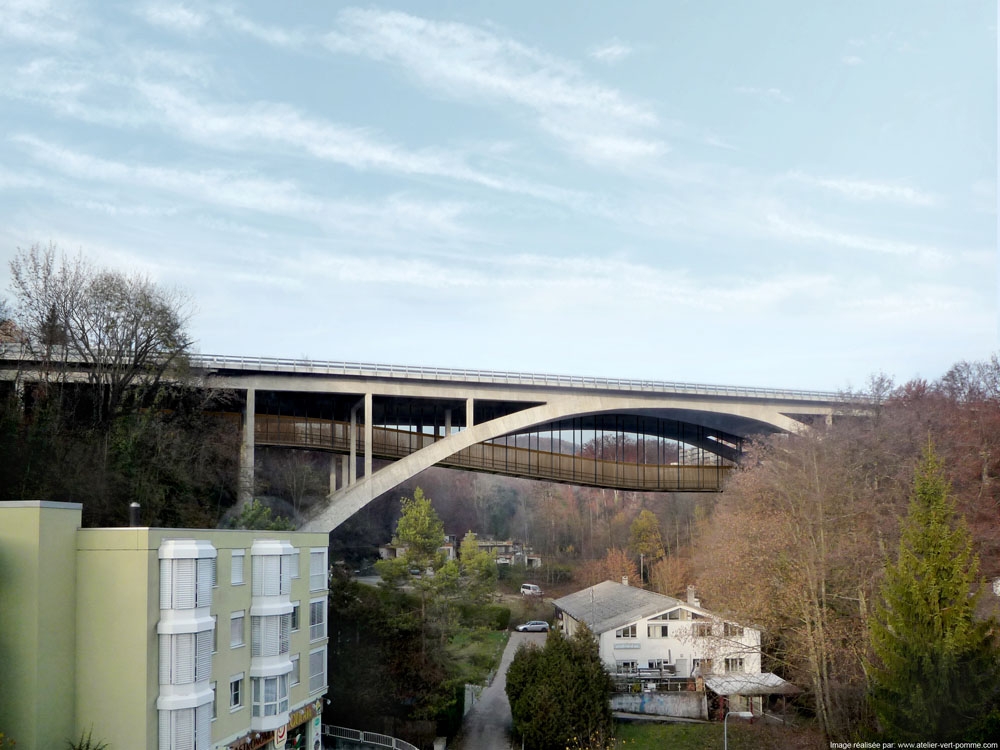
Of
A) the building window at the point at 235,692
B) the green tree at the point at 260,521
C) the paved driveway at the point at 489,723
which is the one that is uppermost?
the green tree at the point at 260,521

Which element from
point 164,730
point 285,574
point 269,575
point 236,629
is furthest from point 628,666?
point 164,730

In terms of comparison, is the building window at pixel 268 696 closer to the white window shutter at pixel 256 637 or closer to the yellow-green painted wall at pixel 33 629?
the white window shutter at pixel 256 637

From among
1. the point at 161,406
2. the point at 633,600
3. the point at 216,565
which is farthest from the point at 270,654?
the point at 633,600

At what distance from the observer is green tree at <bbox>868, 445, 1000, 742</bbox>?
19.5m

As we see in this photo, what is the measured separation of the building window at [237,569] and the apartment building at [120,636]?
0.06 m

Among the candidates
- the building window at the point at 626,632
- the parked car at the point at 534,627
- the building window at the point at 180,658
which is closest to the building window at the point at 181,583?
the building window at the point at 180,658

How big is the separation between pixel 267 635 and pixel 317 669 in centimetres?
415

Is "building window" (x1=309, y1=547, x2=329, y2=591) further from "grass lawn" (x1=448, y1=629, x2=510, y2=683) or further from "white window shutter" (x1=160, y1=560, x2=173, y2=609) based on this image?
"white window shutter" (x1=160, y1=560, x2=173, y2=609)

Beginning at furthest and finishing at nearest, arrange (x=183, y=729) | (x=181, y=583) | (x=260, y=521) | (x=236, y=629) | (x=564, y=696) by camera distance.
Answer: (x=260, y=521) < (x=564, y=696) < (x=236, y=629) < (x=181, y=583) < (x=183, y=729)

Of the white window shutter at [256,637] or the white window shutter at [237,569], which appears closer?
the white window shutter at [237,569]

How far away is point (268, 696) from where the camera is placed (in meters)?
21.6

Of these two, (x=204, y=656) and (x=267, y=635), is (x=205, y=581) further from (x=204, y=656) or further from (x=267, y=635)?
(x=267, y=635)

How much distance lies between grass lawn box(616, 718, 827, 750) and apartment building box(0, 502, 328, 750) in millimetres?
13550

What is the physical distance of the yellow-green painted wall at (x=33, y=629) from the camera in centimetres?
1661
